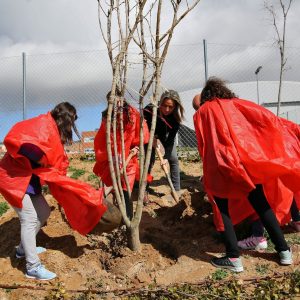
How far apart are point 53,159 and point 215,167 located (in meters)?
1.27

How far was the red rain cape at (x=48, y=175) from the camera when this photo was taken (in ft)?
10.4

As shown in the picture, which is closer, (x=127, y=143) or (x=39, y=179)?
(x=39, y=179)

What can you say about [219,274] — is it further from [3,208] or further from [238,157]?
[3,208]

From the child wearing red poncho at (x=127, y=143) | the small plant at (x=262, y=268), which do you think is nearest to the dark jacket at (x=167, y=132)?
the child wearing red poncho at (x=127, y=143)

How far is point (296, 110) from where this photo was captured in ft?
56.1

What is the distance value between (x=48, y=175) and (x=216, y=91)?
1.49m

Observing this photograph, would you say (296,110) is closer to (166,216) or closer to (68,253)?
(166,216)

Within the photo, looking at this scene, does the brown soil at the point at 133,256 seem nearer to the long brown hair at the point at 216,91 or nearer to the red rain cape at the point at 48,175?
the red rain cape at the point at 48,175

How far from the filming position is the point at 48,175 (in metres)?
3.29

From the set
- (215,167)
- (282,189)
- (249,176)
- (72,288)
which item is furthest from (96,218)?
(282,189)

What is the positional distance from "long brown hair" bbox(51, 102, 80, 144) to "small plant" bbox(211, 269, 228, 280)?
157 cm

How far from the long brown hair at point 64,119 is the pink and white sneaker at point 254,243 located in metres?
1.72

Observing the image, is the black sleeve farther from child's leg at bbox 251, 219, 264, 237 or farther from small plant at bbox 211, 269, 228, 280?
small plant at bbox 211, 269, 228, 280

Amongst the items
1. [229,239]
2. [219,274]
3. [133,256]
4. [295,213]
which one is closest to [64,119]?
[133,256]
